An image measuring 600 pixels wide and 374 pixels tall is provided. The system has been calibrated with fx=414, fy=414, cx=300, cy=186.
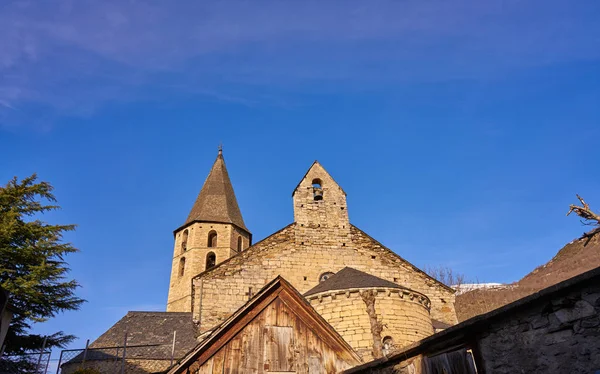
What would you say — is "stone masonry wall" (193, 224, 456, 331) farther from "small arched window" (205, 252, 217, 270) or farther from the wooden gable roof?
"small arched window" (205, 252, 217, 270)

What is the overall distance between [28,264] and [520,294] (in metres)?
40.9

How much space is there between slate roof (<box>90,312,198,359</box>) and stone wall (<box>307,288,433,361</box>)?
289 inches

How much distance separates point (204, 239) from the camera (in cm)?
3038

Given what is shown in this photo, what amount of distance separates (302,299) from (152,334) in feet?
47.5

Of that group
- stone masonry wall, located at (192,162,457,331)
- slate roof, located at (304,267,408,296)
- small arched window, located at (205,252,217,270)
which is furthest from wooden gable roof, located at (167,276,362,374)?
small arched window, located at (205,252,217,270)

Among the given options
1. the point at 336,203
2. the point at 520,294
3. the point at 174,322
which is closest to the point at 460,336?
the point at 336,203

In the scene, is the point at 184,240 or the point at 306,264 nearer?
the point at 306,264

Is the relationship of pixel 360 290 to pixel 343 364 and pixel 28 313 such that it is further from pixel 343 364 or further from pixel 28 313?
pixel 28 313

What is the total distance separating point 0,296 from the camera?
1111cm

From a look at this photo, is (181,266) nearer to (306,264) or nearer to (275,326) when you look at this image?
(306,264)

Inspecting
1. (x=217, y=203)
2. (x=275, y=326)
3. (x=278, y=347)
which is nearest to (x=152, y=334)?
(x=217, y=203)

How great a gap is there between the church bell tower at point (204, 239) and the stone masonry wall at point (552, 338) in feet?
82.1

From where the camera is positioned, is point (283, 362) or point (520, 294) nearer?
point (283, 362)

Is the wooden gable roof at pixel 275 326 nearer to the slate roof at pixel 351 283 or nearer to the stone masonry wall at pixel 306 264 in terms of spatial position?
the slate roof at pixel 351 283
